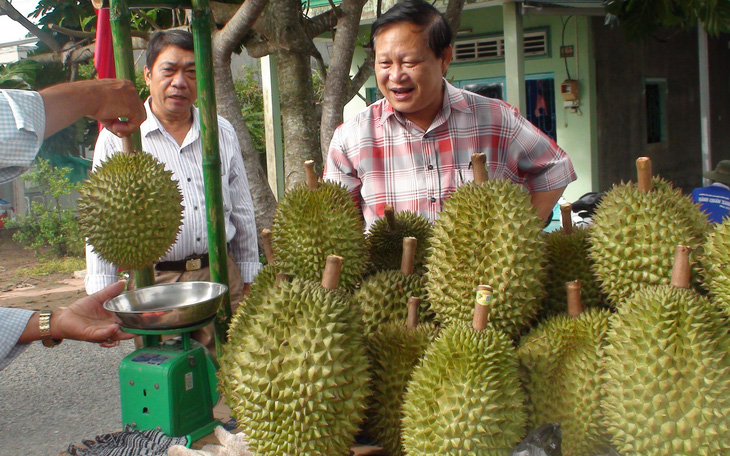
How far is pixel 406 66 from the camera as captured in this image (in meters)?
2.25

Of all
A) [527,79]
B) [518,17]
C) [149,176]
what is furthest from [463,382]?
[527,79]

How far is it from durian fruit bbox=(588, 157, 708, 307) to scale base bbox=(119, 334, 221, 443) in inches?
41.7

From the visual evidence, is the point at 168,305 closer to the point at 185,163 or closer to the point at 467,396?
the point at 467,396

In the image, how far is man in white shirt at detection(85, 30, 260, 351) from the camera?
299cm

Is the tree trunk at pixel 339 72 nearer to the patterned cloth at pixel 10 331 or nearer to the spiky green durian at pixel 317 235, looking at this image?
the spiky green durian at pixel 317 235

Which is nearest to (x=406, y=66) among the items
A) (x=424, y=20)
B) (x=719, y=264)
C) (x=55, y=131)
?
(x=424, y=20)

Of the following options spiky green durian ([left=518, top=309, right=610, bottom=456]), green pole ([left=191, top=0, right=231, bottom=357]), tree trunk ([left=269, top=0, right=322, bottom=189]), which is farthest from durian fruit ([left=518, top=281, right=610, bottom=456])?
tree trunk ([left=269, top=0, right=322, bottom=189])

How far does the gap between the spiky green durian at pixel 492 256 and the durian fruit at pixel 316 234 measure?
28 cm

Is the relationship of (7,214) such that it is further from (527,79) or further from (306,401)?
(306,401)

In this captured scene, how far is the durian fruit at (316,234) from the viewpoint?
1785 millimetres

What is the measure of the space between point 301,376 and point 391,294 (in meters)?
0.44

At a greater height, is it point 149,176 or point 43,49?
point 43,49

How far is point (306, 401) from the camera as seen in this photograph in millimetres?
1326

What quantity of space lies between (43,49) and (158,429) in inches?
239
